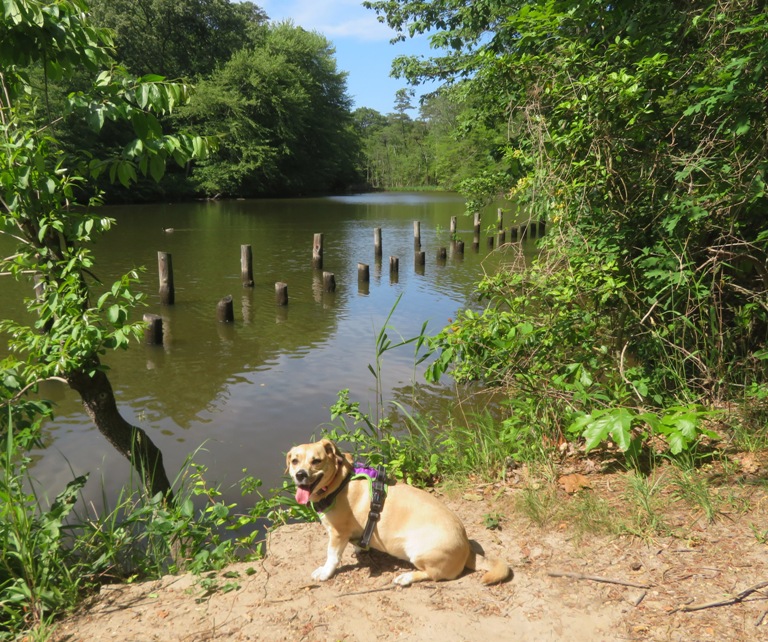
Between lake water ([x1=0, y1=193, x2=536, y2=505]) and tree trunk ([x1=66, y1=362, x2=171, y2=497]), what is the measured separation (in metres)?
1.42

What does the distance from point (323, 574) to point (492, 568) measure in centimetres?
97

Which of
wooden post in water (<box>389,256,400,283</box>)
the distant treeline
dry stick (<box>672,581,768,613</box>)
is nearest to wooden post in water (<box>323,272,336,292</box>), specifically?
wooden post in water (<box>389,256,400,283</box>)

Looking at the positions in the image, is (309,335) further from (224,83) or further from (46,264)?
(224,83)

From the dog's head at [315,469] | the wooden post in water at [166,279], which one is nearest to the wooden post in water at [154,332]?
the wooden post in water at [166,279]

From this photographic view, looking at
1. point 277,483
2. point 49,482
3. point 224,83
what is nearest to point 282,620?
point 277,483

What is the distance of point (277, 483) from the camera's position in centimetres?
594

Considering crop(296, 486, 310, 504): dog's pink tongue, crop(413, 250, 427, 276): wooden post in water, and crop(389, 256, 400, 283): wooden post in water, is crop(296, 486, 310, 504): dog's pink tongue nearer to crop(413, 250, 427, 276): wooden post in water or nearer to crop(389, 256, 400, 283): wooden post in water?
crop(389, 256, 400, 283): wooden post in water

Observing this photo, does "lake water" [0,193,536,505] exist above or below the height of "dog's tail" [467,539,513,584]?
below

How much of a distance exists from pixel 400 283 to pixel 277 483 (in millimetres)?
12305

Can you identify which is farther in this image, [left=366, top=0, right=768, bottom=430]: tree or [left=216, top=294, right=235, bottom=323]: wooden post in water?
[left=216, top=294, right=235, bottom=323]: wooden post in water

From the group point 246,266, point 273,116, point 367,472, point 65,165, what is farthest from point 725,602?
point 273,116

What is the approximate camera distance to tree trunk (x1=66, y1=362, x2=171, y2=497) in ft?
13.5

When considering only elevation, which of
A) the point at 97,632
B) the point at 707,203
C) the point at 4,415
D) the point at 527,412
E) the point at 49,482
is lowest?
the point at 49,482

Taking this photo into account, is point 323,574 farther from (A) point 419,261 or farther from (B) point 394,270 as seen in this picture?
(A) point 419,261
